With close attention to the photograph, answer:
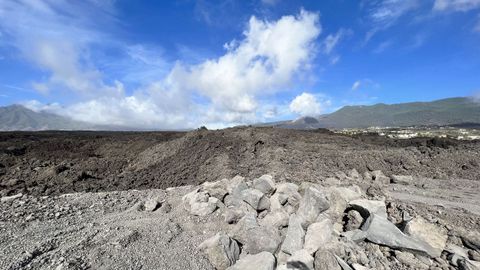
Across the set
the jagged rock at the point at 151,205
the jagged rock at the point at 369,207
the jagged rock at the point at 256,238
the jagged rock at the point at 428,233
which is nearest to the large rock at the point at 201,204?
the jagged rock at the point at 151,205

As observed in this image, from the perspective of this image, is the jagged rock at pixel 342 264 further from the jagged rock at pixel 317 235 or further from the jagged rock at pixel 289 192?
the jagged rock at pixel 289 192

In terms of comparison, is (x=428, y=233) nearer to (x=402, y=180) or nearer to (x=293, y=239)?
(x=293, y=239)

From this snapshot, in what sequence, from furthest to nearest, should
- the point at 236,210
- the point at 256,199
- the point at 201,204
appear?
the point at 201,204 < the point at 256,199 < the point at 236,210

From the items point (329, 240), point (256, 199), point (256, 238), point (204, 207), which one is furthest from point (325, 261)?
point (204, 207)

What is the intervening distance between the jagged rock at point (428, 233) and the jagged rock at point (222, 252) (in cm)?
383

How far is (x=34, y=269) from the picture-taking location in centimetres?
663

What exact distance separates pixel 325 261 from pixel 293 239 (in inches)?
43.6

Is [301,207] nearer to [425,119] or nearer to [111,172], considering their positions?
[111,172]

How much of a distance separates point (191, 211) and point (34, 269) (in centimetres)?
424

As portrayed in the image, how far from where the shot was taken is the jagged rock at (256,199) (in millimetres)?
9352

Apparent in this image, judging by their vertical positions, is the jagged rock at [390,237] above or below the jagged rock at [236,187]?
below

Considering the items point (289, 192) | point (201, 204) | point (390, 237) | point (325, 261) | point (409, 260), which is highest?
point (289, 192)

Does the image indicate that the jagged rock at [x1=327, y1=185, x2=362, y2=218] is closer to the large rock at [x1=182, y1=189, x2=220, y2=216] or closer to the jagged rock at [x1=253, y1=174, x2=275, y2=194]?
the jagged rock at [x1=253, y1=174, x2=275, y2=194]

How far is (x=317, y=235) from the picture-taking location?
688 centimetres
